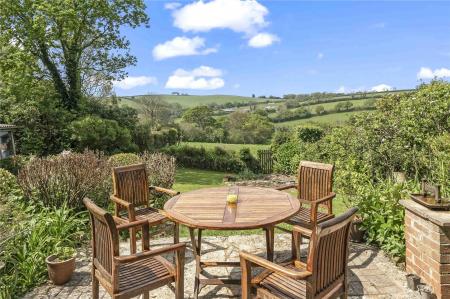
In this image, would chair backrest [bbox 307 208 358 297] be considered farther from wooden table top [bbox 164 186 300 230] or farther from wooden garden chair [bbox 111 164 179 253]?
wooden garden chair [bbox 111 164 179 253]

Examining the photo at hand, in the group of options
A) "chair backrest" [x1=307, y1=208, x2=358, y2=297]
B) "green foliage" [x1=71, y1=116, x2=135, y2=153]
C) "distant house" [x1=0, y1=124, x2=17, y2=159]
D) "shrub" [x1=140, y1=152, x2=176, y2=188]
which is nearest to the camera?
"chair backrest" [x1=307, y1=208, x2=358, y2=297]

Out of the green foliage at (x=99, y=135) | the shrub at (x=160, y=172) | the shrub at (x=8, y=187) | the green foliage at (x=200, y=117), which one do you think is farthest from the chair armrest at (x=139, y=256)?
the green foliage at (x=200, y=117)

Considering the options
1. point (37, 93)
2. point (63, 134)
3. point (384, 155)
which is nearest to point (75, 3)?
point (37, 93)

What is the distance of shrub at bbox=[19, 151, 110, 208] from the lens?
4.95 meters

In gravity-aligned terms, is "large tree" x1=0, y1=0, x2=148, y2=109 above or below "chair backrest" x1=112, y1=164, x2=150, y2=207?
above

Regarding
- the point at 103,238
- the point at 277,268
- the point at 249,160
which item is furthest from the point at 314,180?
the point at 249,160

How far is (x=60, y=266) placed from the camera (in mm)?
3379

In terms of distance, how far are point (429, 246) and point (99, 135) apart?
41.1ft

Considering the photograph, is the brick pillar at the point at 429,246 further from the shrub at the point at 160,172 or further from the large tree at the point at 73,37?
the large tree at the point at 73,37

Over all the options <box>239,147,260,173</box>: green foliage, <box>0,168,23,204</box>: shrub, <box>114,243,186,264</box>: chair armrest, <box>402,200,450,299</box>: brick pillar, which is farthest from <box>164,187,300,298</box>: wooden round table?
Result: <box>239,147,260,173</box>: green foliage

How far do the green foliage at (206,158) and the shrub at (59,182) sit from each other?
37.9 ft

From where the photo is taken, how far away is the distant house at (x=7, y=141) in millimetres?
11727

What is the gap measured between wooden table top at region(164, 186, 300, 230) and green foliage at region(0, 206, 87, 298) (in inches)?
67.6

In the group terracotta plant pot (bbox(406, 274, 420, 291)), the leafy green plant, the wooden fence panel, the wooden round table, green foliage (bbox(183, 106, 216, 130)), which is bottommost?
the wooden fence panel
